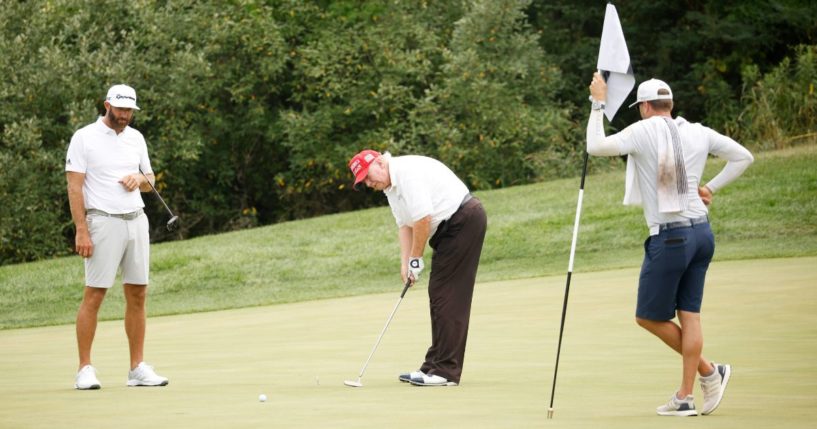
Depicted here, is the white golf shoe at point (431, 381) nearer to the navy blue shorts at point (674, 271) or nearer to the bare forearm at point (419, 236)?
the bare forearm at point (419, 236)

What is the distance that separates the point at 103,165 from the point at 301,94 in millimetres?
24374

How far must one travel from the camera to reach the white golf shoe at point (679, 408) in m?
6.92

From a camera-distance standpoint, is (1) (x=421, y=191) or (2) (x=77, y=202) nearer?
(1) (x=421, y=191)

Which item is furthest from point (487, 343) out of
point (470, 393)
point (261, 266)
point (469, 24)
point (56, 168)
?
point (469, 24)

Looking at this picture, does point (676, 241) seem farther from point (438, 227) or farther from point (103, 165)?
point (103, 165)

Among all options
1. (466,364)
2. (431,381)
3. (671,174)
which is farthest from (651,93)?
(466,364)

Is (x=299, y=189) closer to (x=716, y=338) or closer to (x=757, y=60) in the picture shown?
(x=757, y=60)

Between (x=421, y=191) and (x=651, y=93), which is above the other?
(x=651, y=93)

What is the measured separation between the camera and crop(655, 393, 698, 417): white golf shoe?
6.92 meters

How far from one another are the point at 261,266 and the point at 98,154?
438 inches

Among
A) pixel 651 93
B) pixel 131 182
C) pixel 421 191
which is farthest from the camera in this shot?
pixel 131 182

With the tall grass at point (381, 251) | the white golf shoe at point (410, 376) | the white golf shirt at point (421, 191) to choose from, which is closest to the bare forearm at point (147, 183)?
the white golf shirt at point (421, 191)

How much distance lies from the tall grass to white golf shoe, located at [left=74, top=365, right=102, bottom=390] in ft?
24.3

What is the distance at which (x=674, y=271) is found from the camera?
7.32 m
